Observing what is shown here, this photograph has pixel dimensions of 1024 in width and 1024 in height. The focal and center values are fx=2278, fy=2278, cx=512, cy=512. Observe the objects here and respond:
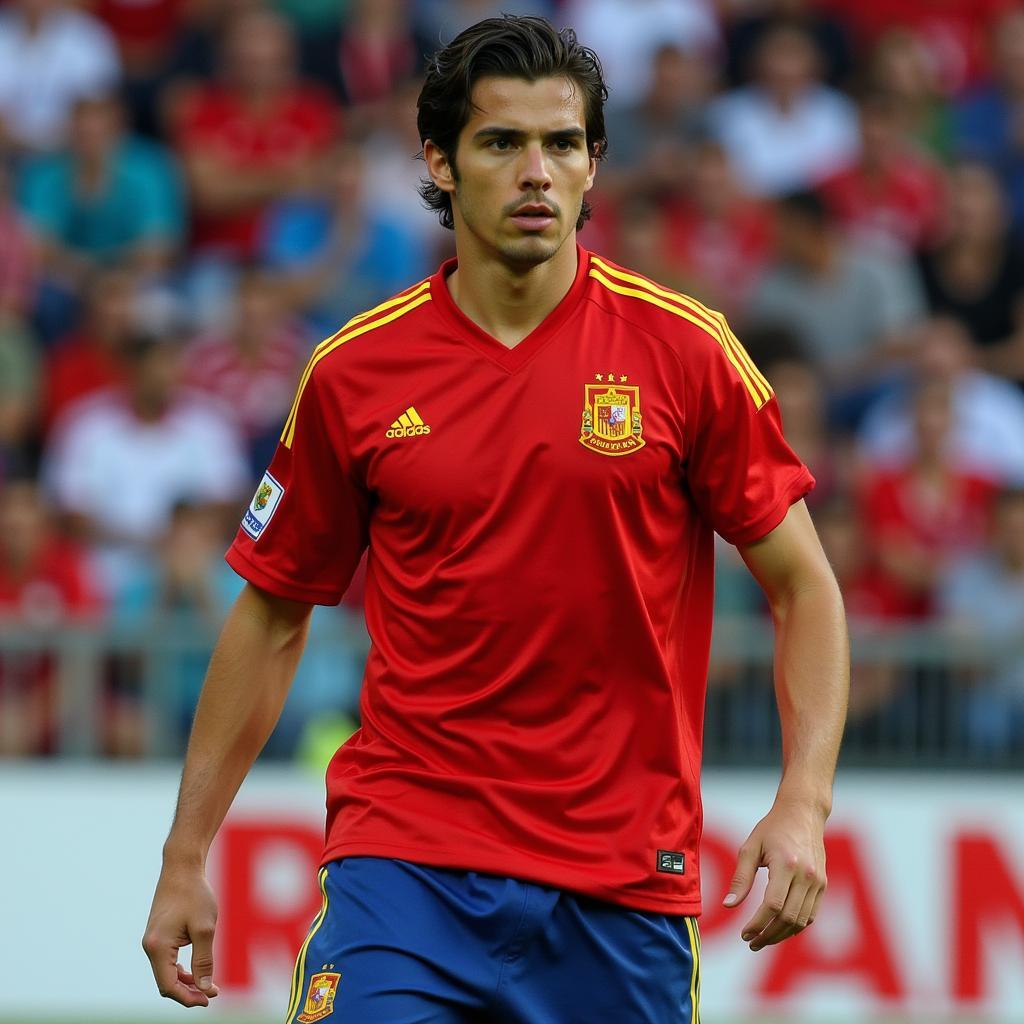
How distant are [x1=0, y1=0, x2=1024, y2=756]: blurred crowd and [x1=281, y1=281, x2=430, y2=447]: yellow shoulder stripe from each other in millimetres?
4677

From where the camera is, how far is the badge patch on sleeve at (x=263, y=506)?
478 cm

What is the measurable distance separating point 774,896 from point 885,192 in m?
8.85

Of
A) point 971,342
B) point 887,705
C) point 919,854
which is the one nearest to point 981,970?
point 919,854

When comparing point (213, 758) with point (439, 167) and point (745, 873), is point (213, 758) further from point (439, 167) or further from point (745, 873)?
point (439, 167)

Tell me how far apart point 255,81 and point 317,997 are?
8.76 metres

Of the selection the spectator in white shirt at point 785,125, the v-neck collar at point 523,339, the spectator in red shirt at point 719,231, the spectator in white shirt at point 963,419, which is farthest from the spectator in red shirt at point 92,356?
the v-neck collar at point 523,339

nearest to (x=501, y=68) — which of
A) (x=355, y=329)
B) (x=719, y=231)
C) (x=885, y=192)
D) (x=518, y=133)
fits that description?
(x=518, y=133)

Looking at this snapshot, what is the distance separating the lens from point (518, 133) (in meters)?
4.48

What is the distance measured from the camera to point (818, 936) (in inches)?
367

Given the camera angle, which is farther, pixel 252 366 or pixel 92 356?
pixel 92 356

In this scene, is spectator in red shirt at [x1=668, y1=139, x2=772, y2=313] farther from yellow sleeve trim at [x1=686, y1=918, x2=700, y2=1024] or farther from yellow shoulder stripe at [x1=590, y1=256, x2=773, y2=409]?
yellow sleeve trim at [x1=686, y1=918, x2=700, y2=1024]

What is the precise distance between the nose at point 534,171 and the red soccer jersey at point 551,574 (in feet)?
0.93

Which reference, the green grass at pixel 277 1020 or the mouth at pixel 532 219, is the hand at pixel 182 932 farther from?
the green grass at pixel 277 1020

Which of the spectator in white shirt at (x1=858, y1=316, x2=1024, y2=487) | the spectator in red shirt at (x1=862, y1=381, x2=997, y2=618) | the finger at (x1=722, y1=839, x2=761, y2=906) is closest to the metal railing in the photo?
the spectator in red shirt at (x1=862, y1=381, x2=997, y2=618)
